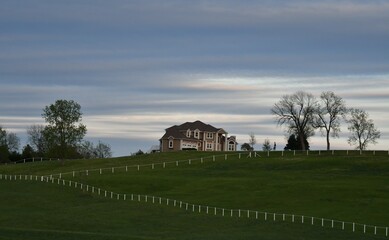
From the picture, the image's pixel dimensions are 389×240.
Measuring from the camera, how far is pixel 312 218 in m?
74.1

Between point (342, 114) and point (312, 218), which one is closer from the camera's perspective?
point (312, 218)

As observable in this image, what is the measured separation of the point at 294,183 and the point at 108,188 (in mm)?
22070

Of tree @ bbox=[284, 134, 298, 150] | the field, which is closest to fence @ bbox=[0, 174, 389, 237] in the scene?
the field

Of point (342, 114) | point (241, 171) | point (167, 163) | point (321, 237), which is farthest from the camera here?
point (342, 114)

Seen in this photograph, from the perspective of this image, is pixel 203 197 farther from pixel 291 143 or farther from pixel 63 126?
pixel 291 143

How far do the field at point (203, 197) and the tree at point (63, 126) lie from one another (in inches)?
161

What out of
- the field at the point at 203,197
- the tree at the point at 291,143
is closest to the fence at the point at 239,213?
the field at the point at 203,197

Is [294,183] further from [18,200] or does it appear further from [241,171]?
[18,200]

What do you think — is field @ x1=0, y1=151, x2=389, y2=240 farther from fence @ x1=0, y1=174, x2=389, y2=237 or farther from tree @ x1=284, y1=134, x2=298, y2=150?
tree @ x1=284, y1=134, x2=298, y2=150

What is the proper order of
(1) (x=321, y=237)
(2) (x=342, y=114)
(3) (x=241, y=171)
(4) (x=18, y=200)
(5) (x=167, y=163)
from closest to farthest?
(1) (x=321, y=237)
(4) (x=18, y=200)
(3) (x=241, y=171)
(5) (x=167, y=163)
(2) (x=342, y=114)

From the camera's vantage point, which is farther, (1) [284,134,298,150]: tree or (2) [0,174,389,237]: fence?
(1) [284,134,298,150]: tree

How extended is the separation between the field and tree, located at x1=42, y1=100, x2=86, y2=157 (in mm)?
4090

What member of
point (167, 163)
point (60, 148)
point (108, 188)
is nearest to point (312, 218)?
point (108, 188)

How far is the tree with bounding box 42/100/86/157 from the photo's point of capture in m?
148
